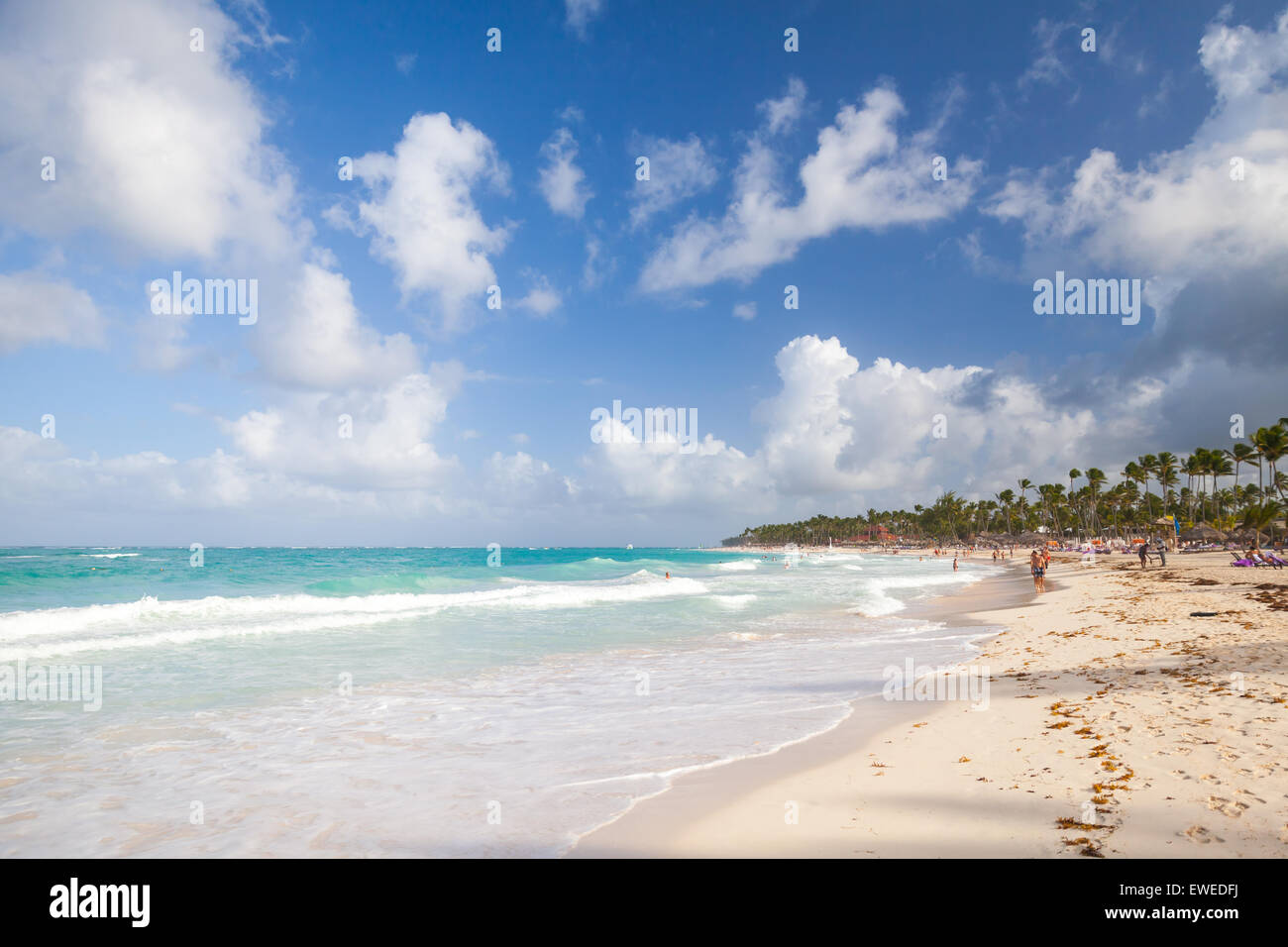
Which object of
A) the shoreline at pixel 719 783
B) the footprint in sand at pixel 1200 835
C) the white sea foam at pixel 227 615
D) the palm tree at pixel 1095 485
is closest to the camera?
the footprint in sand at pixel 1200 835

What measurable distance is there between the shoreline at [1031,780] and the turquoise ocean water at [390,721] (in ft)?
2.68

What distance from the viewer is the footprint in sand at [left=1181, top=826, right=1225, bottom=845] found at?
4.41 meters

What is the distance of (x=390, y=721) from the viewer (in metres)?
10.1

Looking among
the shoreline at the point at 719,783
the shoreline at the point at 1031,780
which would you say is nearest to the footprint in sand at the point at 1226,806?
the shoreline at the point at 1031,780

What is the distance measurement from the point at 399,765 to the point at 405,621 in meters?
19.2

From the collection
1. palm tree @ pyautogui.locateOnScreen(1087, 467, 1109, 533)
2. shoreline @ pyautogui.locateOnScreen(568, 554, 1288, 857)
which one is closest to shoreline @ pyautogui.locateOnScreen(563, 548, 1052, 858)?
shoreline @ pyautogui.locateOnScreen(568, 554, 1288, 857)

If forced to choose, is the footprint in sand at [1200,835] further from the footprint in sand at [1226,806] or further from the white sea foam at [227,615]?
the white sea foam at [227,615]

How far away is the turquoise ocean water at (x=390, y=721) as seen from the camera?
6090 mm

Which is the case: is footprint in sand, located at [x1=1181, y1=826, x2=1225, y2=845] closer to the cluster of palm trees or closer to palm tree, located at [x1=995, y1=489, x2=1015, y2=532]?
the cluster of palm trees

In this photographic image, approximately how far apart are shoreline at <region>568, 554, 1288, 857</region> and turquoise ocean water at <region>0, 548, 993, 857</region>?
0.82 meters

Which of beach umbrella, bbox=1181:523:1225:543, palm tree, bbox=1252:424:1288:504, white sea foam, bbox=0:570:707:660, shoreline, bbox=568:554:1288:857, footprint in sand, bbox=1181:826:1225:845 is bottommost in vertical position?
beach umbrella, bbox=1181:523:1225:543
